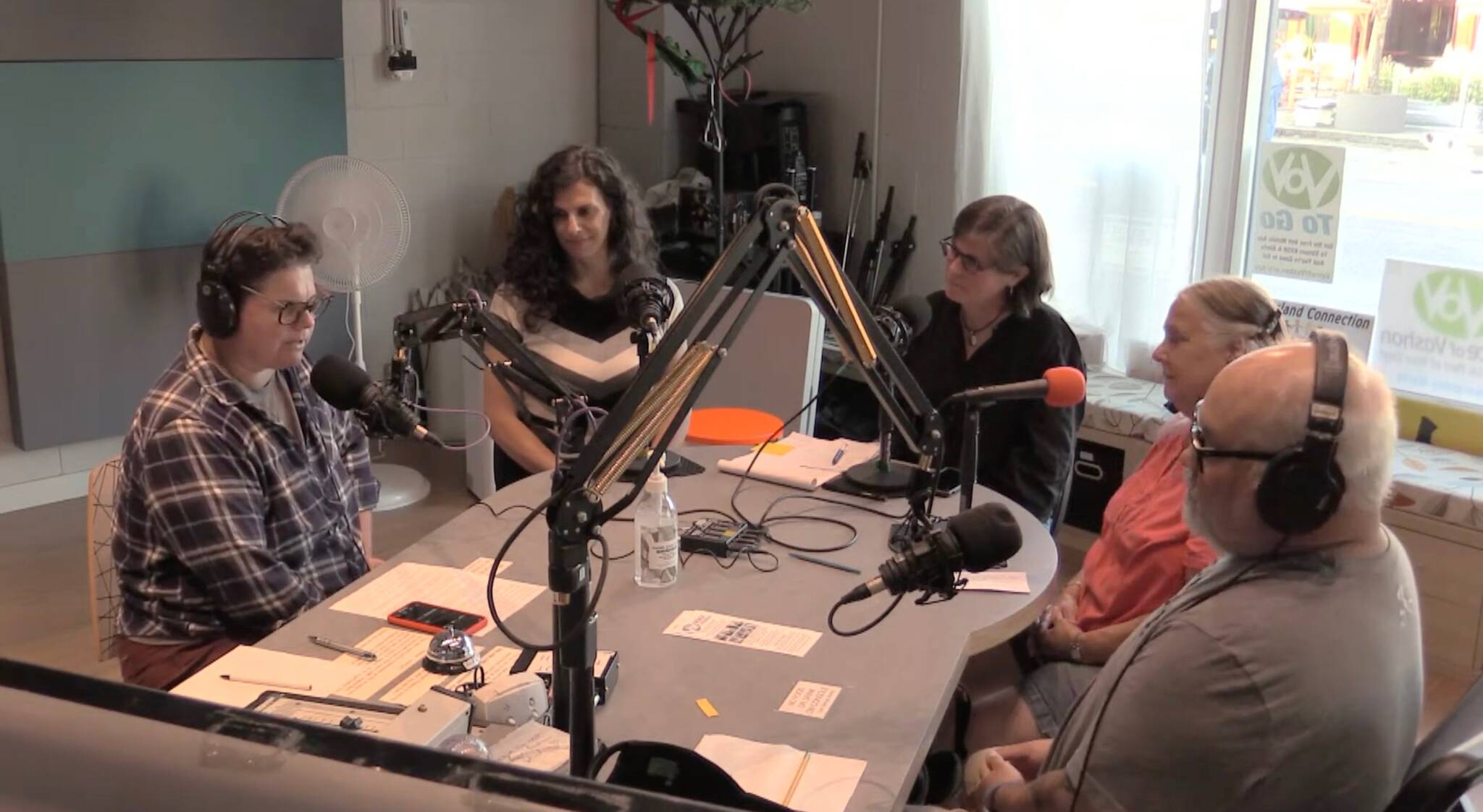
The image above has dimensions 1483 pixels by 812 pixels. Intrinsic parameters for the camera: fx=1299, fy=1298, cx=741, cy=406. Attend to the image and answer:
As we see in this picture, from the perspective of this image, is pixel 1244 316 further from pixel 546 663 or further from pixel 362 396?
pixel 362 396

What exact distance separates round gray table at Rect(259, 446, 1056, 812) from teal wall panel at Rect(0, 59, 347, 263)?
82.7 inches

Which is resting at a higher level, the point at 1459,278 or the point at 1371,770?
the point at 1459,278

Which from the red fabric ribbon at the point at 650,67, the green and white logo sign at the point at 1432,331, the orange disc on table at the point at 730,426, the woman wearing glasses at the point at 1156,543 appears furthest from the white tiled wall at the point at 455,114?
the green and white logo sign at the point at 1432,331

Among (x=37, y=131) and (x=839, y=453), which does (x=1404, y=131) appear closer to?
(x=839, y=453)

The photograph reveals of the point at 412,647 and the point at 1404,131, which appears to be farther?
the point at 1404,131

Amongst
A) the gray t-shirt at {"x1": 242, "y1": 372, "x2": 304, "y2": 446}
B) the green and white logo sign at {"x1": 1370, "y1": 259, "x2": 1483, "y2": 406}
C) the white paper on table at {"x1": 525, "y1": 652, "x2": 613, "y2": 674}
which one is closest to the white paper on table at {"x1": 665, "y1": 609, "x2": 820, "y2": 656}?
the white paper on table at {"x1": 525, "y1": 652, "x2": 613, "y2": 674}

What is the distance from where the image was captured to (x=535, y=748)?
145 centimetres

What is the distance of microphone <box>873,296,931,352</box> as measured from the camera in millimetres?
2273

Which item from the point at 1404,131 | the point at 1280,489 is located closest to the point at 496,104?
the point at 1404,131

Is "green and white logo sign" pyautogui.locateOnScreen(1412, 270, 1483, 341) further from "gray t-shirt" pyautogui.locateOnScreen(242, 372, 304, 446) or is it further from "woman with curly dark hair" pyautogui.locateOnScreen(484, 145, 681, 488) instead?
"gray t-shirt" pyautogui.locateOnScreen(242, 372, 304, 446)

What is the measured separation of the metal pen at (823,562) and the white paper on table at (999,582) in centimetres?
19

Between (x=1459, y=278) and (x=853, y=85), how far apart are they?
7.33ft

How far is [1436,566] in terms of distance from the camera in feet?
11.4

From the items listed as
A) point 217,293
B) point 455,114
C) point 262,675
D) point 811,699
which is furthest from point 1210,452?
point 455,114
